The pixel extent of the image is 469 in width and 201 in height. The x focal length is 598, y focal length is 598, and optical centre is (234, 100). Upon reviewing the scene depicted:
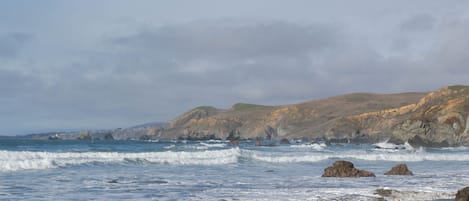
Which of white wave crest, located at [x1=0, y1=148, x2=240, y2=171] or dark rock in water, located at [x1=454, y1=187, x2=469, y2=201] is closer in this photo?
dark rock in water, located at [x1=454, y1=187, x2=469, y2=201]

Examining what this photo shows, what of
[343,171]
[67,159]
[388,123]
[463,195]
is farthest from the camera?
[388,123]

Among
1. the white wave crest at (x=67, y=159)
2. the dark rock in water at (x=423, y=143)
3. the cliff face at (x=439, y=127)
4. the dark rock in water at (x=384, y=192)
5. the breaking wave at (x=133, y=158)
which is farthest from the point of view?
the cliff face at (x=439, y=127)

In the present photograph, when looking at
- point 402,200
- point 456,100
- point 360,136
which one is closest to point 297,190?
point 402,200

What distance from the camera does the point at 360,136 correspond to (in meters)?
127

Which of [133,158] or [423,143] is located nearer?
[133,158]

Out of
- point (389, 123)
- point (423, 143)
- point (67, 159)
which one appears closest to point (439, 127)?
point (423, 143)

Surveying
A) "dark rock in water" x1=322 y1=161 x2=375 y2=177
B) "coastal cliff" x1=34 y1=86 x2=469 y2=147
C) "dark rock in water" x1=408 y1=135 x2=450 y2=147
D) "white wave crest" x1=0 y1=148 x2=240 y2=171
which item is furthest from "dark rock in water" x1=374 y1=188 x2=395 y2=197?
"coastal cliff" x1=34 y1=86 x2=469 y2=147

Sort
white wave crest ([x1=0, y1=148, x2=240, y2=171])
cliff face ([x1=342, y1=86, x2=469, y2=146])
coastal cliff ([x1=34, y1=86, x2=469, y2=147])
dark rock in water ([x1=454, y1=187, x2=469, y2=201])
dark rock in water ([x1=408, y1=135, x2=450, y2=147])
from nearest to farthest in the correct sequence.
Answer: dark rock in water ([x1=454, y1=187, x2=469, y2=201])
white wave crest ([x1=0, y1=148, x2=240, y2=171])
dark rock in water ([x1=408, y1=135, x2=450, y2=147])
cliff face ([x1=342, y1=86, x2=469, y2=146])
coastal cliff ([x1=34, y1=86, x2=469, y2=147])

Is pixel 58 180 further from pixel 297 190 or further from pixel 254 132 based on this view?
pixel 254 132

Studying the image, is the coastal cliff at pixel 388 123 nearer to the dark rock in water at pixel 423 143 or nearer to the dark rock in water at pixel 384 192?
the dark rock in water at pixel 423 143

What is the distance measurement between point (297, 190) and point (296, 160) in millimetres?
24399

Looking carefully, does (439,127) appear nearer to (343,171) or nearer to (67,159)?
(67,159)

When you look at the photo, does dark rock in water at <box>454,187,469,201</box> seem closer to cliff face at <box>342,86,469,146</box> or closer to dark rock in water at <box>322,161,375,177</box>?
dark rock in water at <box>322,161,375,177</box>

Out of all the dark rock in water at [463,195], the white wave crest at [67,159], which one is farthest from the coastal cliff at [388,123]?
the dark rock in water at [463,195]
